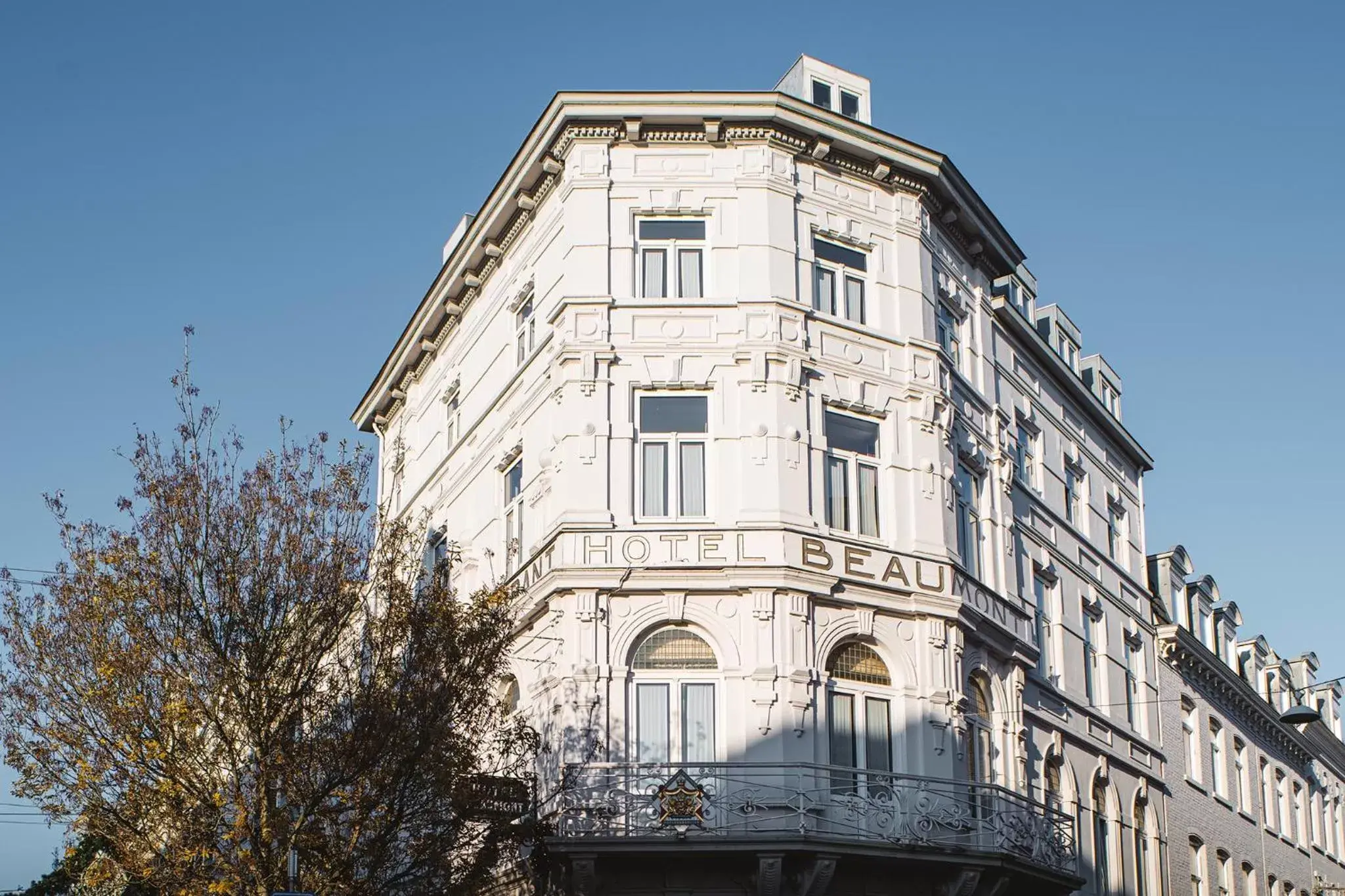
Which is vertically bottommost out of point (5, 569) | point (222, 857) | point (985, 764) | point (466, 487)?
point (222, 857)

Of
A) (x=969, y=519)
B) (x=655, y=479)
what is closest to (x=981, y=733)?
(x=969, y=519)

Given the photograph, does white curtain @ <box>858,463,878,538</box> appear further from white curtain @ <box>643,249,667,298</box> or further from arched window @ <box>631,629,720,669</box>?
white curtain @ <box>643,249,667,298</box>

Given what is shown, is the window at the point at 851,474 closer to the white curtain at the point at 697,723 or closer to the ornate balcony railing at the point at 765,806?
the white curtain at the point at 697,723

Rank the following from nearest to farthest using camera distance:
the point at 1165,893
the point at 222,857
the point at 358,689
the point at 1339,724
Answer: the point at 222,857, the point at 358,689, the point at 1165,893, the point at 1339,724

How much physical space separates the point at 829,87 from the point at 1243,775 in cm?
2531

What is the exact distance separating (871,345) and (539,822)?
32.9 feet

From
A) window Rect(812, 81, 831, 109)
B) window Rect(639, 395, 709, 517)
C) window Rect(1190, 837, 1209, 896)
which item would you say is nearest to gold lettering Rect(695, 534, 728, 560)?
window Rect(639, 395, 709, 517)

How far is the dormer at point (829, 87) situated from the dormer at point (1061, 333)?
932 cm

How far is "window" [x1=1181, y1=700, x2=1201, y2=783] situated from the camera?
41.8 metres

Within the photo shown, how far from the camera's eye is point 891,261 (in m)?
30.0

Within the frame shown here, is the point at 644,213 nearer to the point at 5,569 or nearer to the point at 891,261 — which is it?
the point at 891,261

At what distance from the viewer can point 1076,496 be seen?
38875 mm

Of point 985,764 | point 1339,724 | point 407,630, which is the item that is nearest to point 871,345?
point 985,764

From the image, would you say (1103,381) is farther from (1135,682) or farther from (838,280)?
(838,280)
